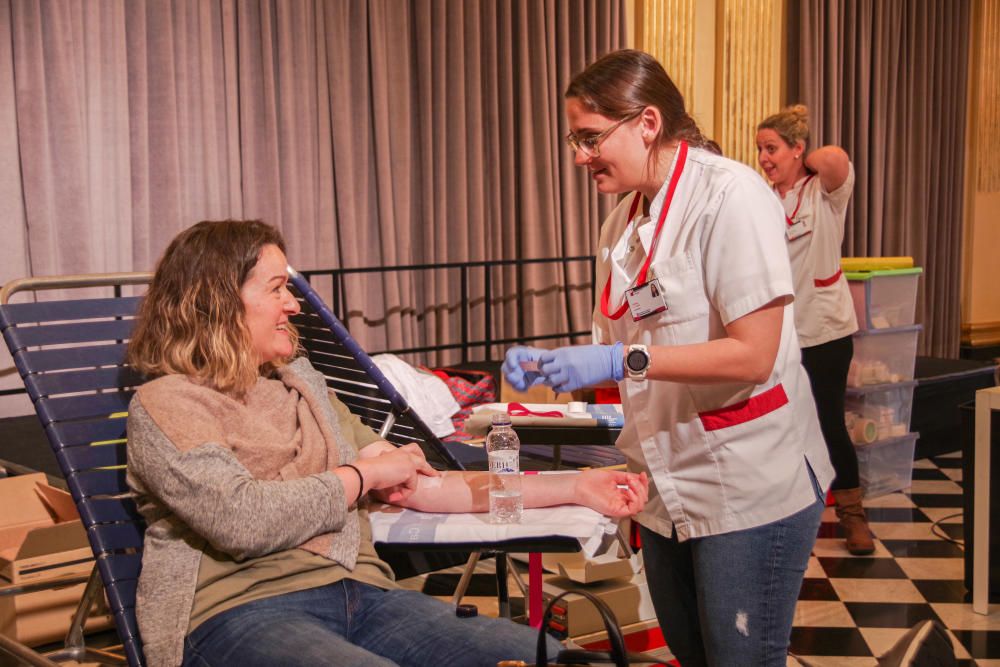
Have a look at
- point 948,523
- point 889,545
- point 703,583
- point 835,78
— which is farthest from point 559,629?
point 835,78

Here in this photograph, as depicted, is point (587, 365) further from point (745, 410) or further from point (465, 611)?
point (465, 611)

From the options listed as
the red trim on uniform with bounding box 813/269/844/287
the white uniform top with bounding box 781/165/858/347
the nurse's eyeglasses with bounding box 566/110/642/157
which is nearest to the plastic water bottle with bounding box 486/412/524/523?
the nurse's eyeglasses with bounding box 566/110/642/157

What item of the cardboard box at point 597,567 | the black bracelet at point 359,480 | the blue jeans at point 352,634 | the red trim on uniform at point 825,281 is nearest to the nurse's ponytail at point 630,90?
the black bracelet at point 359,480

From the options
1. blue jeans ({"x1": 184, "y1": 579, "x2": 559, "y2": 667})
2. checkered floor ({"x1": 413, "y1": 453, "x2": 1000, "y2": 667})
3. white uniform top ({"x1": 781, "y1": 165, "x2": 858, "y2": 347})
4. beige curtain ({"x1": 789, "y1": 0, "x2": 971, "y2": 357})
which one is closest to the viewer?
blue jeans ({"x1": 184, "y1": 579, "x2": 559, "y2": 667})

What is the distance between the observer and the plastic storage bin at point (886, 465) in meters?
4.44

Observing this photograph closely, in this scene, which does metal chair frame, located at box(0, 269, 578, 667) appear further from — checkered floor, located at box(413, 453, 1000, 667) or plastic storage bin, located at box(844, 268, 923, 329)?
plastic storage bin, located at box(844, 268, 923, 329)

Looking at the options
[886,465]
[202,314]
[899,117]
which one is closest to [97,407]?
[202,314]

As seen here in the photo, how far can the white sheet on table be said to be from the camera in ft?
5.48

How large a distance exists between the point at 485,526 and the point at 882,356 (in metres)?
3.10

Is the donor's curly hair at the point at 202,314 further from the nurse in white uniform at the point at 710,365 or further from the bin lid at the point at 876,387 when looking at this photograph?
the bin lid at the point at 876,387

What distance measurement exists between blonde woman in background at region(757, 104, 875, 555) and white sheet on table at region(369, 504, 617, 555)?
2.08 metres

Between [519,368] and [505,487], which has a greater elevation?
[519,368]

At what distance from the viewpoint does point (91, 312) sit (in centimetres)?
198

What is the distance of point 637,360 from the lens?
1530mm
